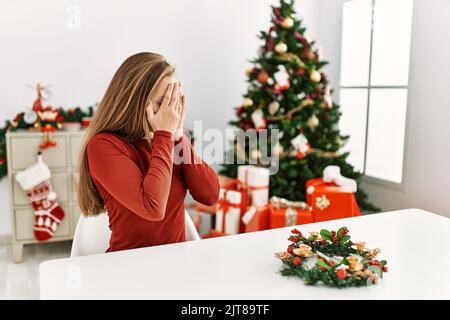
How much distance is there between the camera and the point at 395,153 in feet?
11.8

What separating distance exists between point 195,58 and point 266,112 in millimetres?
947

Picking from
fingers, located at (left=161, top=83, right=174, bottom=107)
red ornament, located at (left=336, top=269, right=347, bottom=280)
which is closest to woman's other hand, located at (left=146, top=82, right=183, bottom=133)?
fingers, located at (left=161, top=83, right=174, bottom=107)

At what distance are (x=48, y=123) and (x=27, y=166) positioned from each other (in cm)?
33

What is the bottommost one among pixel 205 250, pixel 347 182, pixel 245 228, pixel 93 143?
pixel 245 228

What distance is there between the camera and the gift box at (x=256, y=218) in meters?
3.15

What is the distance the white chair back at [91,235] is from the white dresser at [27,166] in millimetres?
1866

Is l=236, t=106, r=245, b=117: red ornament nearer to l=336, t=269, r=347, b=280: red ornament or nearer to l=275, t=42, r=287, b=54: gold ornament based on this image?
l=275, t=42, r=287, b=54: gold ornament

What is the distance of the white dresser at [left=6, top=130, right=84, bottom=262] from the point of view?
3234 millimetres

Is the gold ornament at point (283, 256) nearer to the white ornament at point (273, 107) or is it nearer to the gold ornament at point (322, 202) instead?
the gold ornament at point (322, 202)

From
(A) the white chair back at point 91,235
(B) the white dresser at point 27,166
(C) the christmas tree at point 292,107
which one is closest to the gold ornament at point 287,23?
(C) the christmas tree at point 292,107

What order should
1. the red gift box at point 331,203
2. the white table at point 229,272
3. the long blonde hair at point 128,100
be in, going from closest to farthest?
1. the white table at point 229,272
2. the long blonde hair at point 128,100
3. the red gift box at point 331,203
